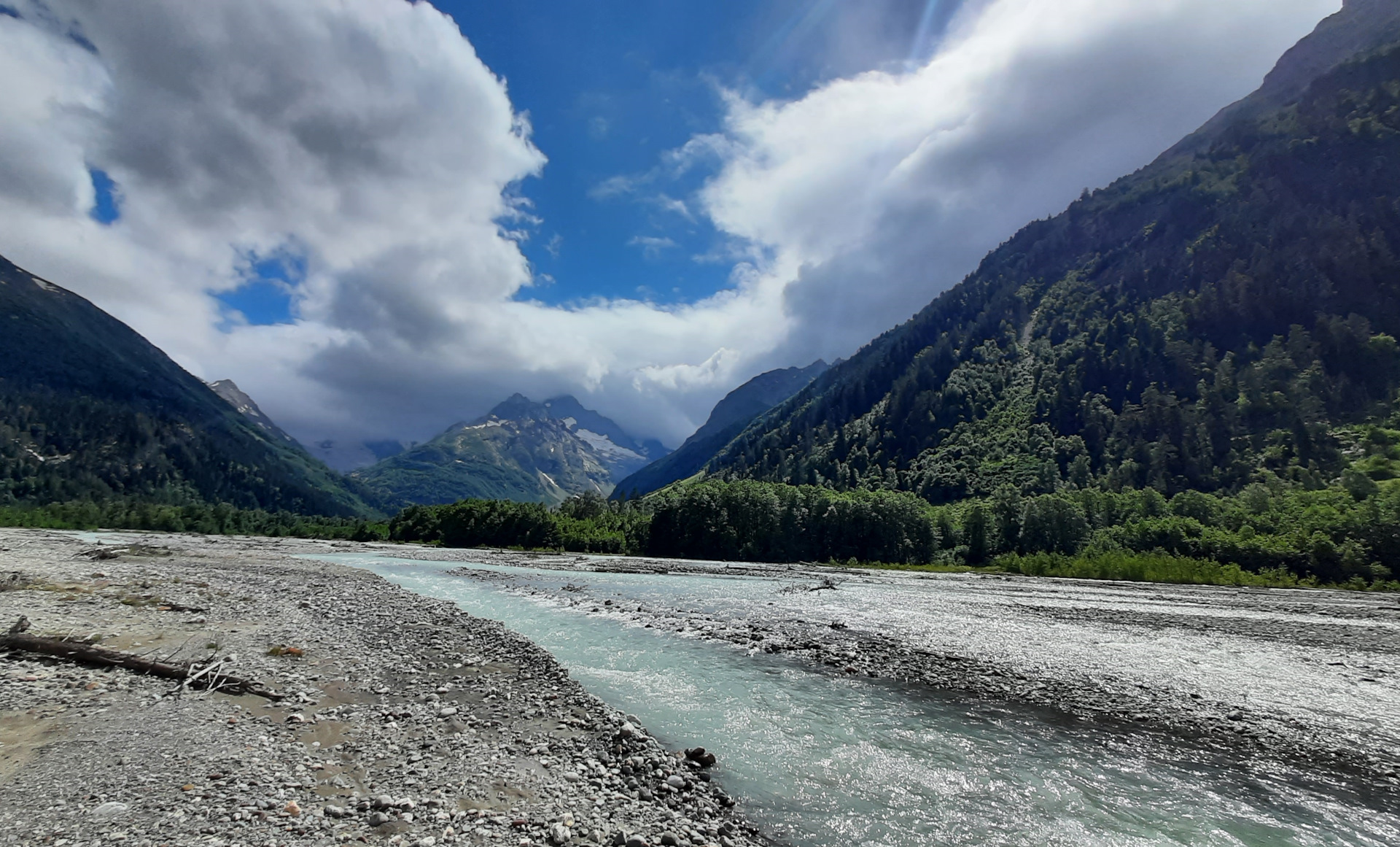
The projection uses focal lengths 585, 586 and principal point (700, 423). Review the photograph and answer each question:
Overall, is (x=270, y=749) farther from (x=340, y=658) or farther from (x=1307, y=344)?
(x=1307, y=344)

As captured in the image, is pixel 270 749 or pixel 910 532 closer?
pixel 270 749

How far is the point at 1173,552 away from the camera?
283ft

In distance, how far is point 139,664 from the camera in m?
17.2

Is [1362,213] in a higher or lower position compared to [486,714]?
higher

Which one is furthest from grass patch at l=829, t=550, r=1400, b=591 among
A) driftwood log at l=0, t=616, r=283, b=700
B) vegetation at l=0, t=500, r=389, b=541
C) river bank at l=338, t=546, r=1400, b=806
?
vegetation at l=0, t=500, r=389, b=541

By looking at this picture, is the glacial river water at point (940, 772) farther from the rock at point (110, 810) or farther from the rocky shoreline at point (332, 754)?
the rock at point (110, 810)

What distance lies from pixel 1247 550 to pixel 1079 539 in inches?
964

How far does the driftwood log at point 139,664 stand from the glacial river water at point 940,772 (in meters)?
10.3

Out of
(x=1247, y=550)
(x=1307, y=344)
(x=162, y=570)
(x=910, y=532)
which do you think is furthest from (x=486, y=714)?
(x=1307, y=344)

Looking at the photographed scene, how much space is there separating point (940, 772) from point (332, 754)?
46.1 feet

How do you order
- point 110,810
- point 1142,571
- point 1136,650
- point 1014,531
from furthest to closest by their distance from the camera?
point 1014,531 → point 1142,571 → point 1136,650 → point 110,810

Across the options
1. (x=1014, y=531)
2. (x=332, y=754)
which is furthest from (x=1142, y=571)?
(x=332, y=754)

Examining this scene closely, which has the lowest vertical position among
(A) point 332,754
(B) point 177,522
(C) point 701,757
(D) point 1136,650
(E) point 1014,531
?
(C) point 701,757

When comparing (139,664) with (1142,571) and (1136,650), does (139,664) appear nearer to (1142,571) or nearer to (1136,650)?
(1136,650)
